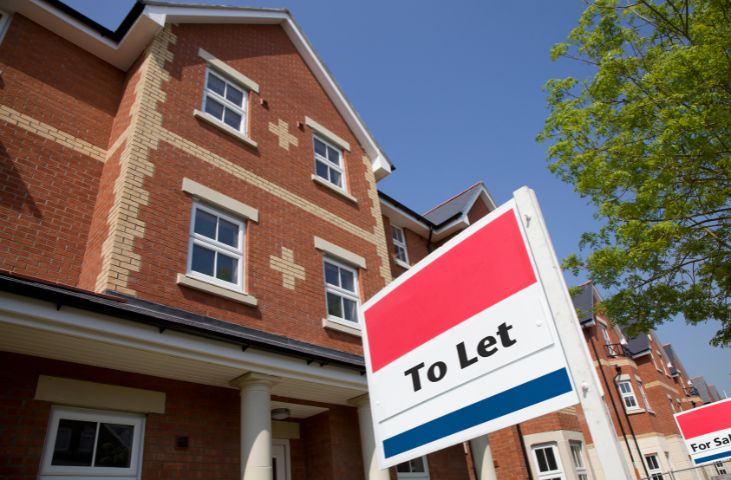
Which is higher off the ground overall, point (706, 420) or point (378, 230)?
point (378, 230)

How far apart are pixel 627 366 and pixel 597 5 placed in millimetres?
24331

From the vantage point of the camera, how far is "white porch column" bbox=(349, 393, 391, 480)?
8078 millimetres

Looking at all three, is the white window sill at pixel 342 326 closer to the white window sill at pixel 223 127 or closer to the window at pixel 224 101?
the white window sill at pixel 223 127

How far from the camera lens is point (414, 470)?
34.5 ft

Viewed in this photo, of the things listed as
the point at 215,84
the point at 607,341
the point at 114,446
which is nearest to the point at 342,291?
the point at 215,84

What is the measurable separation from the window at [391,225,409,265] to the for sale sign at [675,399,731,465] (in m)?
9.11

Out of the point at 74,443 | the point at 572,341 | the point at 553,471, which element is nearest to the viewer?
the point at 572,341

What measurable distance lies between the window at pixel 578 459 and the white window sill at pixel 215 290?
1380cm

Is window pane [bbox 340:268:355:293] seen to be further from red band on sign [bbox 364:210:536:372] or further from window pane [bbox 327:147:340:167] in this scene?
red band on sign [bbox 364:210:536:372]

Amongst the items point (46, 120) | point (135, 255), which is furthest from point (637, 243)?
point (46, 120)

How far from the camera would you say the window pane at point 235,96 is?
1116 centimetres

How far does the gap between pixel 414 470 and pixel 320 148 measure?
8213 mm

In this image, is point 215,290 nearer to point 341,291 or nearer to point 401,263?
point 341,291

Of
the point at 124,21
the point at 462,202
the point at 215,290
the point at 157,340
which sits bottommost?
the point at 157,340
